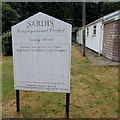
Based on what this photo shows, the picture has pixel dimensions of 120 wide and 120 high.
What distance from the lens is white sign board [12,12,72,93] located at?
2590 mm

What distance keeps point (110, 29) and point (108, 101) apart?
19.8 feet

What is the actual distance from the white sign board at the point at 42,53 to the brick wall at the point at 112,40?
5.97 metres

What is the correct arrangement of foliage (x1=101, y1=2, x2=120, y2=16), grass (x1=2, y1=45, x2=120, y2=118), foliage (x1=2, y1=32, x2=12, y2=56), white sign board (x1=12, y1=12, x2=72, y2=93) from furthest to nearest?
foliage (x1=101, y1=2, x2=120, y2=16), foliage (x1=2, y1=32, x2=12, y2=56), grass (x1=2, y1=45, x2=120, y2=118), white sign board (x1=12, y1=12, x2=72, y2=93)

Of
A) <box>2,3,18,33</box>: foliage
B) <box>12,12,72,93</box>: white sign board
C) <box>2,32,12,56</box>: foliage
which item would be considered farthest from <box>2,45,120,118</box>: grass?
<box>2,3,18,33</box>: foliage

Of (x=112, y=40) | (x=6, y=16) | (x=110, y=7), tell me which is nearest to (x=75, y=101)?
(x=112, y=40)

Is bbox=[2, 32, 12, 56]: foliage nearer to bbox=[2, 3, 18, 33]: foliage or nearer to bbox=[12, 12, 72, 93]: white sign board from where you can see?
bbox=[2, 3, 18, 33]: foliage

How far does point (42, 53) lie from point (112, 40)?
642 cm

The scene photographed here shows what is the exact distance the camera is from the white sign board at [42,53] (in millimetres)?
2590

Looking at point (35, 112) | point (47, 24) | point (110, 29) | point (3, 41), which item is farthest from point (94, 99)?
point (3, 41)

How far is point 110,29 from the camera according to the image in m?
8.48

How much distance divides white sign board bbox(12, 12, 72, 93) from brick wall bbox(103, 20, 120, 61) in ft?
19.6

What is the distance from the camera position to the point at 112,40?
320 inches

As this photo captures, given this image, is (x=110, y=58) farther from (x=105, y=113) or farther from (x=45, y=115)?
(x=45, y=115)

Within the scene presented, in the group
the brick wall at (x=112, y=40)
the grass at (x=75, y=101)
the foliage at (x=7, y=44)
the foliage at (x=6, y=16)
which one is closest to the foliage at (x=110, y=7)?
the foliage at (x=6, y=16)
